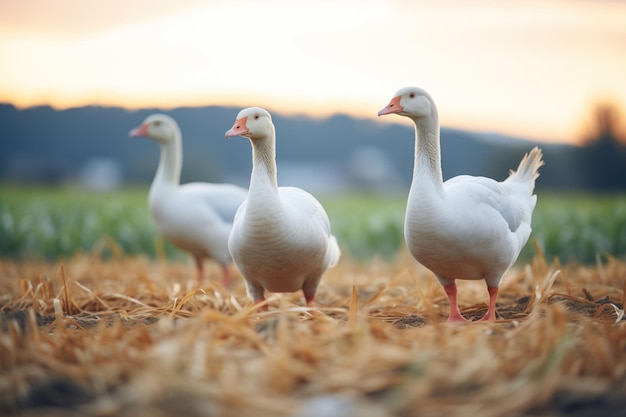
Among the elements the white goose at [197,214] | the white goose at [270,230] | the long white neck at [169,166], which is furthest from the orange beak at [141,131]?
the white goose at [270,230]

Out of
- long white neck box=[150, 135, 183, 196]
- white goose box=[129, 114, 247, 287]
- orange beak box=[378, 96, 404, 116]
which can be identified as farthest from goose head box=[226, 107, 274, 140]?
long white neck box=[150, 135, 183, 196]

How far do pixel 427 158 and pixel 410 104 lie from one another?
37cm

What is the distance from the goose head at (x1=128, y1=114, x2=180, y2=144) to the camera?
296 inches

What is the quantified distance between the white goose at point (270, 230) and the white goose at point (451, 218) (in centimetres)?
70

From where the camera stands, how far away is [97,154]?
17609mm

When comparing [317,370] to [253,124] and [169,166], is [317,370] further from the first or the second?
[169,166]

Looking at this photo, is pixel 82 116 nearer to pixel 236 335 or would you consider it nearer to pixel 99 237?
pixel 99 237

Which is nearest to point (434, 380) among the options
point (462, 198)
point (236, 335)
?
point (236, 335)

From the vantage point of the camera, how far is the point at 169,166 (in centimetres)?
729

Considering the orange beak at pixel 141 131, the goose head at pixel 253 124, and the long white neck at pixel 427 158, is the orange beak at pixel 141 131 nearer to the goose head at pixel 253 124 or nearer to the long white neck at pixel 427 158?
the goose head at pixel 253 124

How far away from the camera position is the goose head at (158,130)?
24.6 ft

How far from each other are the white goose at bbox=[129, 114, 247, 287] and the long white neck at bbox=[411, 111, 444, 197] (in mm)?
3073

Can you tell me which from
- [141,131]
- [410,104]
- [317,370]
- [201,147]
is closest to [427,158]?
[410,104]

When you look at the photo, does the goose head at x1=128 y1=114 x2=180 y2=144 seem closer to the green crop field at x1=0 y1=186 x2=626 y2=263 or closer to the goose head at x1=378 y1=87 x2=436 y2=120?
the green crop field at x1=0 y1=186 x2=626 y2=263
